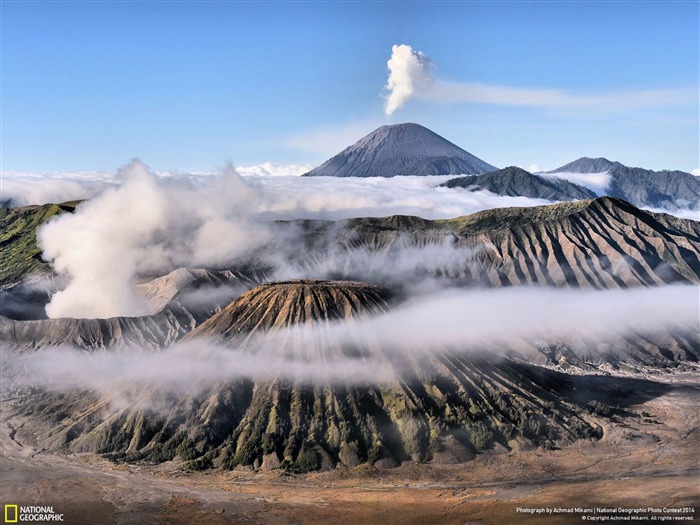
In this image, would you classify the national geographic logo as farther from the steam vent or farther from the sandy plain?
the steam vent

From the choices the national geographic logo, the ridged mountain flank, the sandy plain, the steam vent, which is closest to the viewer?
the national geographic logo

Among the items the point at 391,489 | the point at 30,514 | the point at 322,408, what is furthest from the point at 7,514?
the point at 391,489

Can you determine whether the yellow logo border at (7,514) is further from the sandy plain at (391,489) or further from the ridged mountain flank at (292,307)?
the ridged mountain flank at (292,307)

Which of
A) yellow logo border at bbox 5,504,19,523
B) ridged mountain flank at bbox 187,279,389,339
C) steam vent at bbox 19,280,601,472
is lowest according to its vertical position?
yellow logo border at bbox 5,504,19,523

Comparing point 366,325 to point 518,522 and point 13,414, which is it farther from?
point 13,414

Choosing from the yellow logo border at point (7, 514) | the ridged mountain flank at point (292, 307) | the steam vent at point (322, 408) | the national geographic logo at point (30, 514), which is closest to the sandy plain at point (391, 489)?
the national geographic logo at point (30, 514)

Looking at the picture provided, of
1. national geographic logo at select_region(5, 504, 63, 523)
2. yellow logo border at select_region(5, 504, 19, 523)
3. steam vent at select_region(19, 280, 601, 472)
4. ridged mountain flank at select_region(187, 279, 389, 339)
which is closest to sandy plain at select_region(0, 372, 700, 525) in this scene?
national geographic logo at select_region(5, 504, 63, 523)

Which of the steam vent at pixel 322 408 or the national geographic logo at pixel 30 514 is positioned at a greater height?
the steam vent at pixel 322 408

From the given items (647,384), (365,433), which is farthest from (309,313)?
(647,384)

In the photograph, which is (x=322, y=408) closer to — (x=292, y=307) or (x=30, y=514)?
(x=292, y=307)
